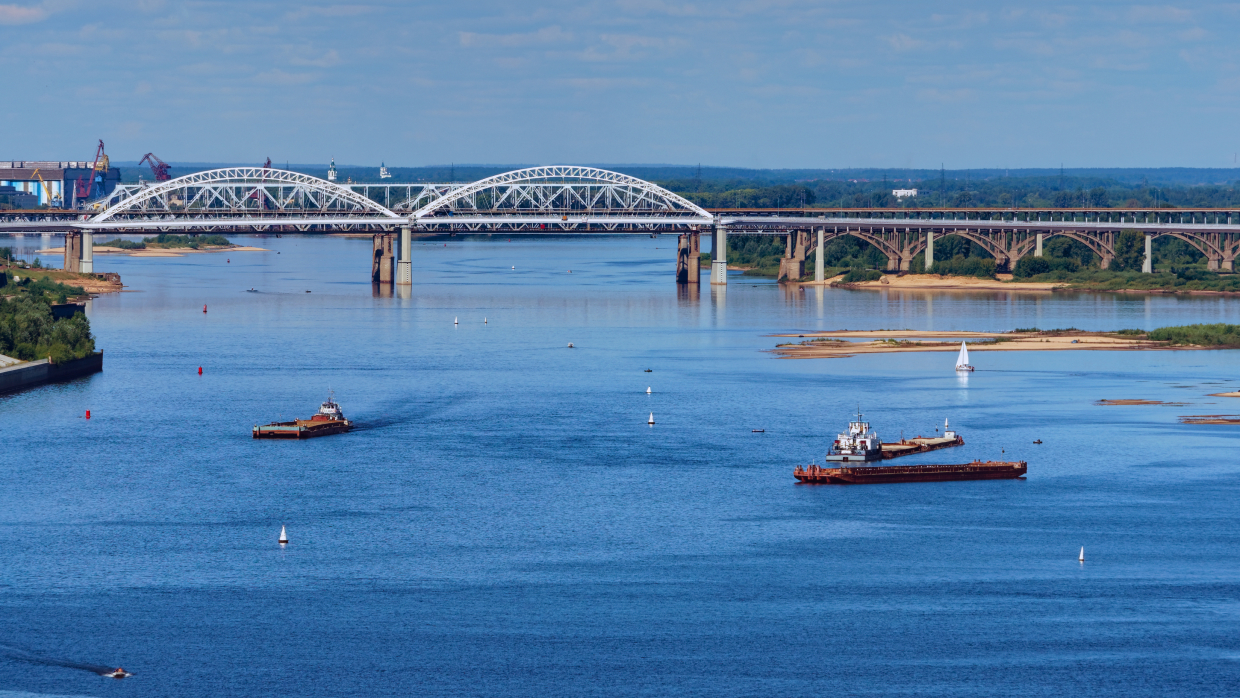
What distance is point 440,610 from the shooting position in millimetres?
54594

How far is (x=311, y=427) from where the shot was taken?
8700 cm

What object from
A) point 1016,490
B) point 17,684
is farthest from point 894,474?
point 17,684

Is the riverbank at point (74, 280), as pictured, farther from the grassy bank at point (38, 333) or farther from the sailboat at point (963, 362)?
the sailboat at point (963, 362)

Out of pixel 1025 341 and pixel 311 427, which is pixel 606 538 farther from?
pixel 1025 341

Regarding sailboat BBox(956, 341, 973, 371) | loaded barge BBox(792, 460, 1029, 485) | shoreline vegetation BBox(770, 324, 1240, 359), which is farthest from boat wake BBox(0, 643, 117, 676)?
shoreline vegetation BBox(770, 324, 1240, 359)

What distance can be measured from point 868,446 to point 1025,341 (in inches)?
2354

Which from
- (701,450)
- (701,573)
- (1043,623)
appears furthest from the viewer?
(701,450)

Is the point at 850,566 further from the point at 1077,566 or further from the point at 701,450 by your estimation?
the point at 701,450

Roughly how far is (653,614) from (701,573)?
555 centimetres

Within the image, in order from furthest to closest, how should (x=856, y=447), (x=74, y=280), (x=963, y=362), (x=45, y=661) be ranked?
(x=74, y=280) < (x=963, y=362) < (x=856, y=447) < (x=45, y=661)

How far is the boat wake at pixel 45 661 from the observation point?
159 feet

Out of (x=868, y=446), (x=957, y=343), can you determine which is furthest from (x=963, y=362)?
(x=868, y=446)

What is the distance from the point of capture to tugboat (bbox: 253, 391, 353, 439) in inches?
3396

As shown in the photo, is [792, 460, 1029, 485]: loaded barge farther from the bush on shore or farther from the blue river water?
the bush on shore
